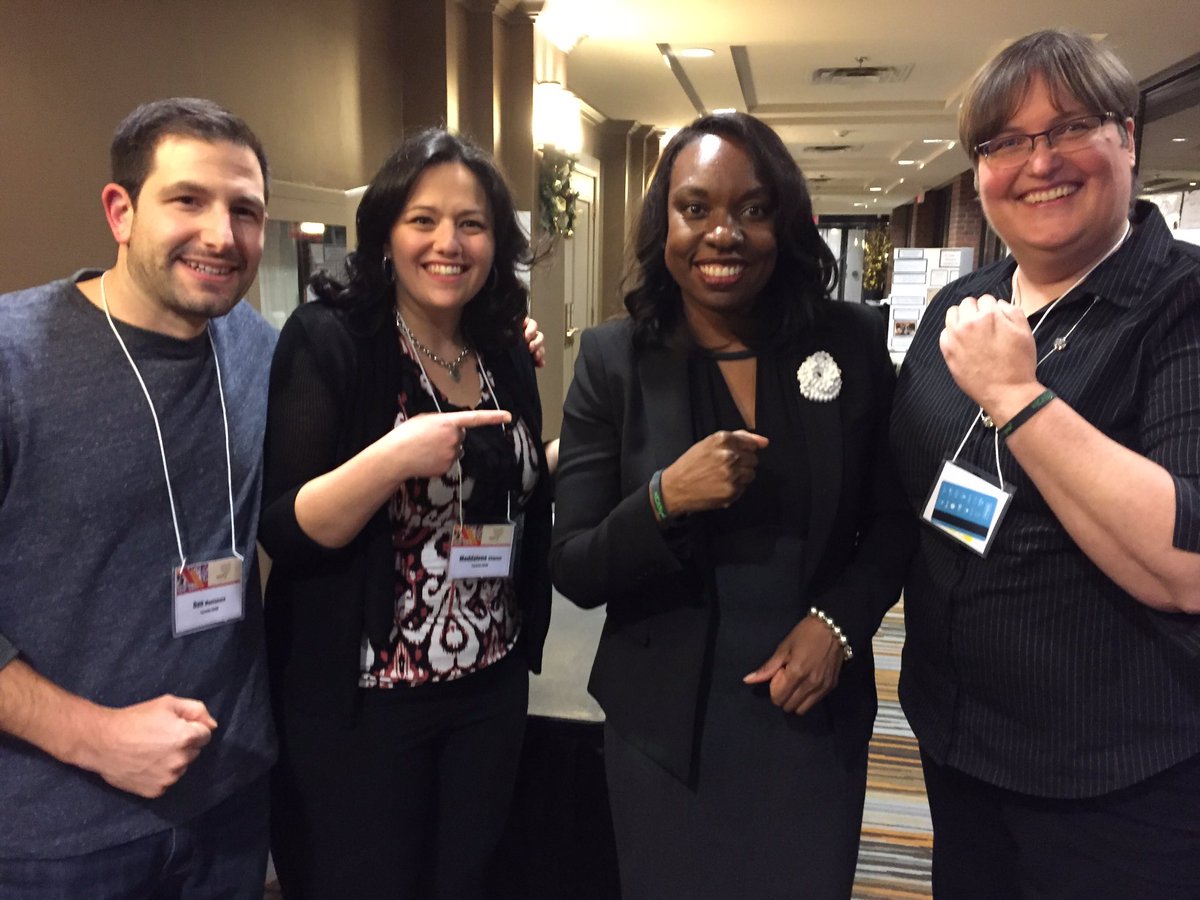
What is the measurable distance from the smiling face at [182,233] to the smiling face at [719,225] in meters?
0.59

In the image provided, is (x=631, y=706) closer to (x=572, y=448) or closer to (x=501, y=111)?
(x=572, y=448)

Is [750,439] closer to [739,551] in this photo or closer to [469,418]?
[739,551]

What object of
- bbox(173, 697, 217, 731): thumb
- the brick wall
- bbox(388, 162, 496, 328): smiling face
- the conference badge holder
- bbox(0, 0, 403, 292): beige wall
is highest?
the brick wall

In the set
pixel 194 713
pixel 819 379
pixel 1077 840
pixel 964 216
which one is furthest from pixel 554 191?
pixel 964 216

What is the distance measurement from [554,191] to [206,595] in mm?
4429

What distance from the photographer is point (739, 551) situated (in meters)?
1.14

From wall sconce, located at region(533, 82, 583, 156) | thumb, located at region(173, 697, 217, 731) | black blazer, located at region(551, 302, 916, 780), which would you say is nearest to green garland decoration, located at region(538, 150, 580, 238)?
wall sconce, located at region(533, 82, 583, 156)

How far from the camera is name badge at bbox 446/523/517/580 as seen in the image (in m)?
1.29

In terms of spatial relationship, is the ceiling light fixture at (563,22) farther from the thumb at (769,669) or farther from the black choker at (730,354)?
the thumb at (769,669)

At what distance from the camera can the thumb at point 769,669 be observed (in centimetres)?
110

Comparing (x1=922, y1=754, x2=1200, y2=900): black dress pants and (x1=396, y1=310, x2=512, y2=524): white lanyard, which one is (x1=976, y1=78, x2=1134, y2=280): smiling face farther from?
(x1=396, y1=310, x2=512, y2=524): white lanyard

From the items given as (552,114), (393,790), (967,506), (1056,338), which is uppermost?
(552,114)

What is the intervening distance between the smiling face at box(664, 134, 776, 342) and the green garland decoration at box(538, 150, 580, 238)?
3931 millimetres

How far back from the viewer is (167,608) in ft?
3.61
